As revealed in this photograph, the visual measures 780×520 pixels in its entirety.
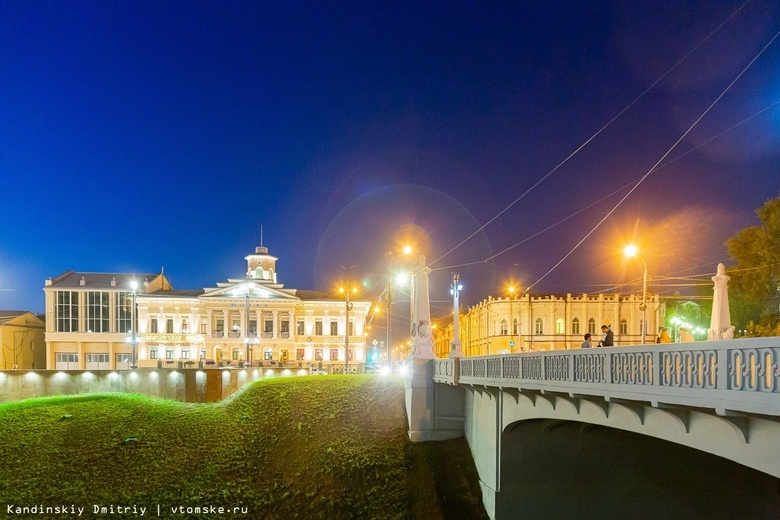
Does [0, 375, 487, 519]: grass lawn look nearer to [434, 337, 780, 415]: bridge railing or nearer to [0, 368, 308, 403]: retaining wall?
[434, 337, 780, 415]: bridge railing

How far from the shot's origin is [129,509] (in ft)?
66.7

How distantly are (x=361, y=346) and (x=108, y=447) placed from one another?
48.7m

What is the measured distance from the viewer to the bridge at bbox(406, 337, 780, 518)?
6.83 metres

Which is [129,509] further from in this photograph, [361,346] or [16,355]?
[16,355]

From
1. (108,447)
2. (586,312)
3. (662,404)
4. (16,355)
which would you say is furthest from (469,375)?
(16,355)

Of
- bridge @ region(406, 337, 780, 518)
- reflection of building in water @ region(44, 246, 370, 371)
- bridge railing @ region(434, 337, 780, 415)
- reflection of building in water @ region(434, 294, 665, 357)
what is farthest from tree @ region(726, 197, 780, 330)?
reflection of building in water @ region(44, 246, 370, 371)

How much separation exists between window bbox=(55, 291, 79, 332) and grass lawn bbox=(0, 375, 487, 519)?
141 ft

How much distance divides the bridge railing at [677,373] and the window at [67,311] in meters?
69.9

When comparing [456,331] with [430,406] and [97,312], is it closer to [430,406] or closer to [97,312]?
[430,406]

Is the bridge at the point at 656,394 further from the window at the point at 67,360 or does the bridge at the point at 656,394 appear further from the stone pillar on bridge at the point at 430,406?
the window at the point at 67,360

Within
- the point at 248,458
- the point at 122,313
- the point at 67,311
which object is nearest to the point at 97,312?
the point at 122,313

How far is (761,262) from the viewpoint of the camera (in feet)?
112

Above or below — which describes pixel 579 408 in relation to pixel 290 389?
above

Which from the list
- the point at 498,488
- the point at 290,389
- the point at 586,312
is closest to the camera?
the point at 498,488
